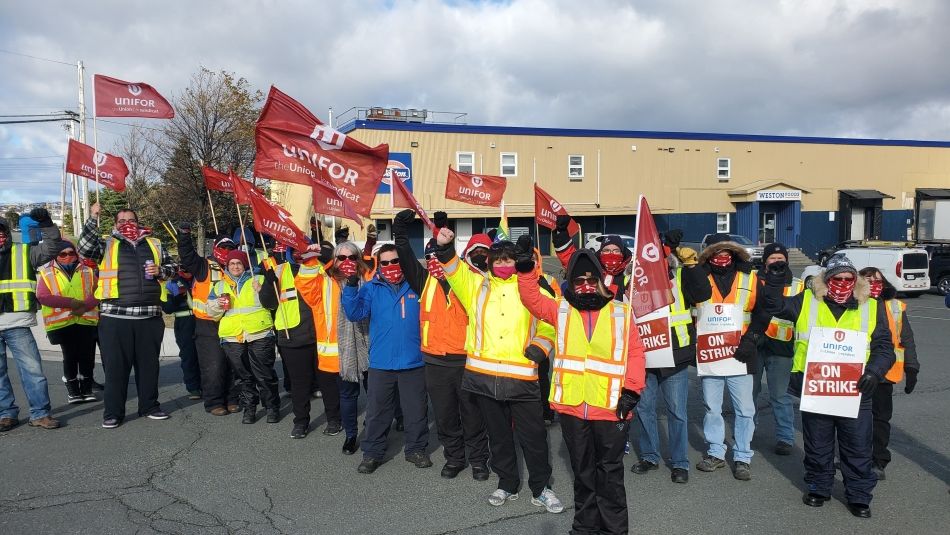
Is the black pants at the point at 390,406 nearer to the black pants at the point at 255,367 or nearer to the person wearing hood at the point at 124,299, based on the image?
the black pants at the point at 255,367

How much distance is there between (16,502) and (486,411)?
3575 millimetres

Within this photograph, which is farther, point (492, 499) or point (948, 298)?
point (948, 298)

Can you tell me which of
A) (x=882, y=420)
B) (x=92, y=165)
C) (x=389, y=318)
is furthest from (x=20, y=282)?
(x=882, y=420)

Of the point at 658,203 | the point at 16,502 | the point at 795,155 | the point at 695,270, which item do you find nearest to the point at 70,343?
the point at 16,502

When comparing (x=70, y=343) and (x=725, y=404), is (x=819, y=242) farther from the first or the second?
(x=70, y=343)

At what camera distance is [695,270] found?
5289mm

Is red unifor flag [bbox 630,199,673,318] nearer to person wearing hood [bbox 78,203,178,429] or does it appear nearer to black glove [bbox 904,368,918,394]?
black glove [bbox 904,368,918,394]

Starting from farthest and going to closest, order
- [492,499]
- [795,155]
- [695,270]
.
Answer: [795,155] < [695,270] < [492,499]

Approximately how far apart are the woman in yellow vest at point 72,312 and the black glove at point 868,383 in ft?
25.2

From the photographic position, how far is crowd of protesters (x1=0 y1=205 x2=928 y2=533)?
422 centimetres

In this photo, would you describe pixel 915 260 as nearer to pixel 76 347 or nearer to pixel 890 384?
pixel 890 384

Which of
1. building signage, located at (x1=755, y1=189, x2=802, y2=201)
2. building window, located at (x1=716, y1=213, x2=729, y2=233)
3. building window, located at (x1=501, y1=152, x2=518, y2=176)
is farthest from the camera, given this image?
building window, located at (x1=716, y1=213, x2=729, y2=233)

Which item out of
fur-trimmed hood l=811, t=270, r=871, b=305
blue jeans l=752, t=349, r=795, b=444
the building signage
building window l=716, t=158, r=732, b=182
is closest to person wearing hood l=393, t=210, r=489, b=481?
blue jeans l=752, t=349, r=795, b=444

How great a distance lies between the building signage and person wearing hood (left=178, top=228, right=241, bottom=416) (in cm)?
3461
